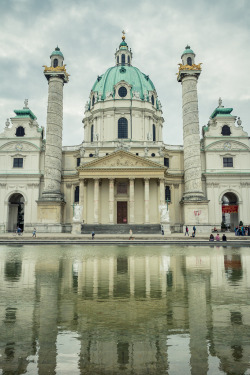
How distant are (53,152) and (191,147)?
19946 mm

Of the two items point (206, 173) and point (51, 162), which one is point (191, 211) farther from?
point (51, 162)

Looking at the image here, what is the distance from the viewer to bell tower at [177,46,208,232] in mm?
40188

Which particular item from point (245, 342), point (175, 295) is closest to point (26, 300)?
point (175, 295)

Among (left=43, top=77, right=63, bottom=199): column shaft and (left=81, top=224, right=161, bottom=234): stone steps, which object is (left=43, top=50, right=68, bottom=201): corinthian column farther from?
(left=81, top=224, right=161, bottom=234): stone steps

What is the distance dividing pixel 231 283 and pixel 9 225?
43738 millimetres

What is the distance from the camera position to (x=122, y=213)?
4406 cm

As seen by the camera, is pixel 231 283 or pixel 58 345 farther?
pixel 231 283

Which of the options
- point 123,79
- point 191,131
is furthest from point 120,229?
point 123,79

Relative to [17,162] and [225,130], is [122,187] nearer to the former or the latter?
[17,162]

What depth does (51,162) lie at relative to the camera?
42.7m

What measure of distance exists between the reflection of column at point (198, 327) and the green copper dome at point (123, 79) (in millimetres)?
49223

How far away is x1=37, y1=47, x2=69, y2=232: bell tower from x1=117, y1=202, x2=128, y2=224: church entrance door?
27.5 feet

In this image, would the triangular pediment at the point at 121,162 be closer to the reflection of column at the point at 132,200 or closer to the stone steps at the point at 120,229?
the reflection of column at the point at 132,200

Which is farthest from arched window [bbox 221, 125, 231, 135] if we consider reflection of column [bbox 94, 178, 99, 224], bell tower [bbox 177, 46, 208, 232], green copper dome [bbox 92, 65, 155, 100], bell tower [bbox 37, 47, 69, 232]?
bell tower [bbox 37, 47, 69, 232]
